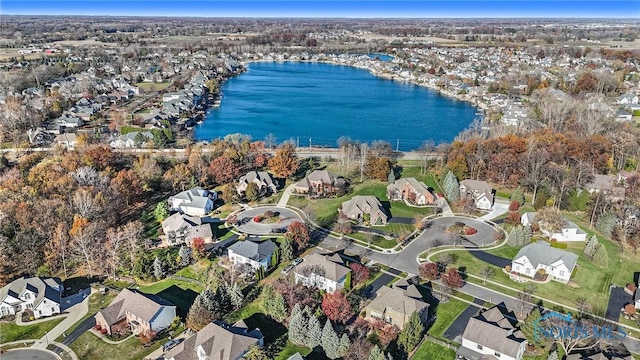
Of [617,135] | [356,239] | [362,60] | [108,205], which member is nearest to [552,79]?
[617,135]

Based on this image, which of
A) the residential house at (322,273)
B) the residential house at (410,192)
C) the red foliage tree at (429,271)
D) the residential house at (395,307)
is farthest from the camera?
the residential house at (410,192)

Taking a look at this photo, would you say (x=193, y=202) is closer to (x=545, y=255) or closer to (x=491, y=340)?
(x=491, y=340)

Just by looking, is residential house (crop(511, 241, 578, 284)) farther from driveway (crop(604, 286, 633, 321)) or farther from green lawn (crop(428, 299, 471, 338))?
green lawn (crop(428, 299, 471, 338))

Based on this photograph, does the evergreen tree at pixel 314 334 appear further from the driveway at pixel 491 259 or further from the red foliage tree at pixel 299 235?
the driveway at pixel 491 259

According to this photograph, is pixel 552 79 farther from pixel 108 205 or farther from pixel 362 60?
pixel 108 205

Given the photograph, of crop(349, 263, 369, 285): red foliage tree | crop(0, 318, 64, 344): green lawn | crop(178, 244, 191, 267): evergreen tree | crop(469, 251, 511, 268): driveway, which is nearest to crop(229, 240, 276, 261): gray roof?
crop(178, 244, 191, 267): evergreen tree

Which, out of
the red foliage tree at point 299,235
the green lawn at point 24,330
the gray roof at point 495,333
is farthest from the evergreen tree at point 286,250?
the green lawn at point 24,330
